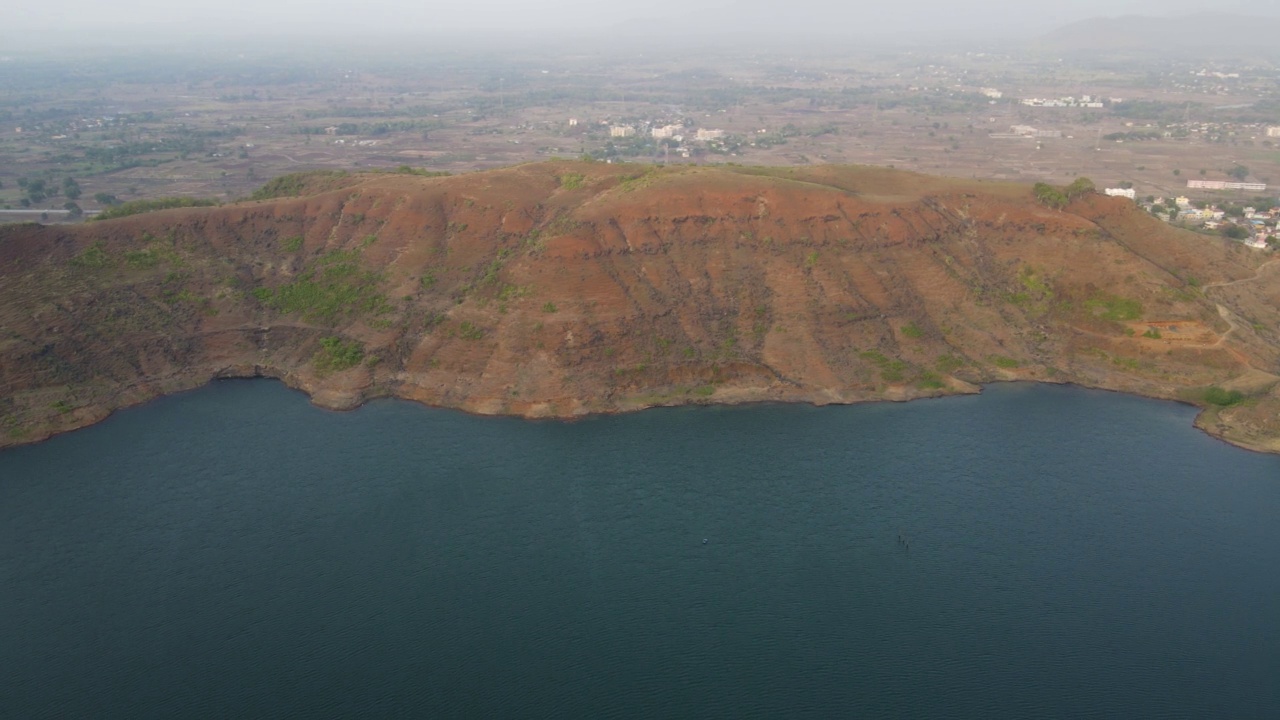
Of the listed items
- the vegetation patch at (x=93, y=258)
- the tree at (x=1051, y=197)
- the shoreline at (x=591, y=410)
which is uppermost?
the tree at (x=1051, y=197)

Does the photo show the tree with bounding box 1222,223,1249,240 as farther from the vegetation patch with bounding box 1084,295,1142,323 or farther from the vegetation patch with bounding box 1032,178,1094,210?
the vegetation patch with bounding box 1084,295,1142,323

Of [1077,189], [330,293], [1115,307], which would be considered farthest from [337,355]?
[1077,189]

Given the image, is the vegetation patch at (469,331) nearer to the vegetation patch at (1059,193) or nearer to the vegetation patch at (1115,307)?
the vegetation patch at (1115,307)

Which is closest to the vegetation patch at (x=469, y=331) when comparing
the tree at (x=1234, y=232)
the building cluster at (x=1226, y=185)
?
the tree at (x=1234, y=232)

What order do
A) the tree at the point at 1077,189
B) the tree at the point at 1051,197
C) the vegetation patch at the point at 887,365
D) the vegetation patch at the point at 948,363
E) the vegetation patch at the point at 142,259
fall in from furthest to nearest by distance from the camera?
the tree at the point at 1077,189 < the tree at the point at 1051,197 < the vegetation patch at the point at 142,259 < the vegetation patch at the point at 948,363 < the vegetation patch at the point at 887,365

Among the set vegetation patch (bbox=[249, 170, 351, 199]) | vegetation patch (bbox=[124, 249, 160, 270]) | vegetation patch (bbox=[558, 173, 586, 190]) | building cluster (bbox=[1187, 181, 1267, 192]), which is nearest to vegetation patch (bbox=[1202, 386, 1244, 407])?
vegetation patch (bbox=[558, 173, 586, 190])

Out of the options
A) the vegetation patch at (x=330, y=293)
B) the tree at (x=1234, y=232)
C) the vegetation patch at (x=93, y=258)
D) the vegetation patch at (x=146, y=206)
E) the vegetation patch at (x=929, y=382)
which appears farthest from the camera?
the tree at (x=1234, y=232)

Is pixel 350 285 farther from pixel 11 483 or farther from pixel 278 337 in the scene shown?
pixel 11 483
